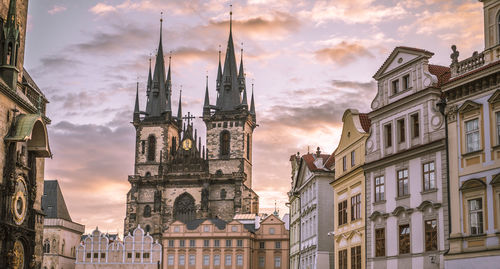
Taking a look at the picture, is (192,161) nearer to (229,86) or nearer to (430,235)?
(229,86)

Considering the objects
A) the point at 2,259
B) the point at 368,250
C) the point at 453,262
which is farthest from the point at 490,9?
the point at 2,259

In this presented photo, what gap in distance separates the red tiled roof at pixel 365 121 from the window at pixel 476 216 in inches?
473

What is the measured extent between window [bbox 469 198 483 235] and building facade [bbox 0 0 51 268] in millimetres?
17500

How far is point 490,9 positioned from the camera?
3120 centimetres

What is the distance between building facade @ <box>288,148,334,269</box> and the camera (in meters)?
51.4

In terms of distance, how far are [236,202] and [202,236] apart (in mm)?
9889

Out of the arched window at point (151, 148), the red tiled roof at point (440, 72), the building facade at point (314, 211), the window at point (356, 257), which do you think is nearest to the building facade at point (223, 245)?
the arched window at point (151, 148)

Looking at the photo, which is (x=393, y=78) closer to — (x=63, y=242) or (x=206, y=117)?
(x=63, y=242)

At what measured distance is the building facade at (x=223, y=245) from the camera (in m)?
104

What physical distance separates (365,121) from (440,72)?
294 inches

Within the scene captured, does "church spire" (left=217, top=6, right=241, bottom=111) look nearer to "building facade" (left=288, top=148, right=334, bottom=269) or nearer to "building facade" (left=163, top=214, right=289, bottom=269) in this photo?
"building facade" (left=163, top=214, right=289, bottom=269)

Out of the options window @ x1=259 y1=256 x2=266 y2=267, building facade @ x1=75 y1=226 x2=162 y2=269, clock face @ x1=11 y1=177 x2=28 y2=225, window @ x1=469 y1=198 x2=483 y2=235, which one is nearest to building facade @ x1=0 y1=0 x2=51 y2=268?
clock face @ x1=11 y1=177 x2=28 y2=225

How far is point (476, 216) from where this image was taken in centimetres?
3038

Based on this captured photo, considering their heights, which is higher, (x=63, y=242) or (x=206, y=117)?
(x=206, y=117)
